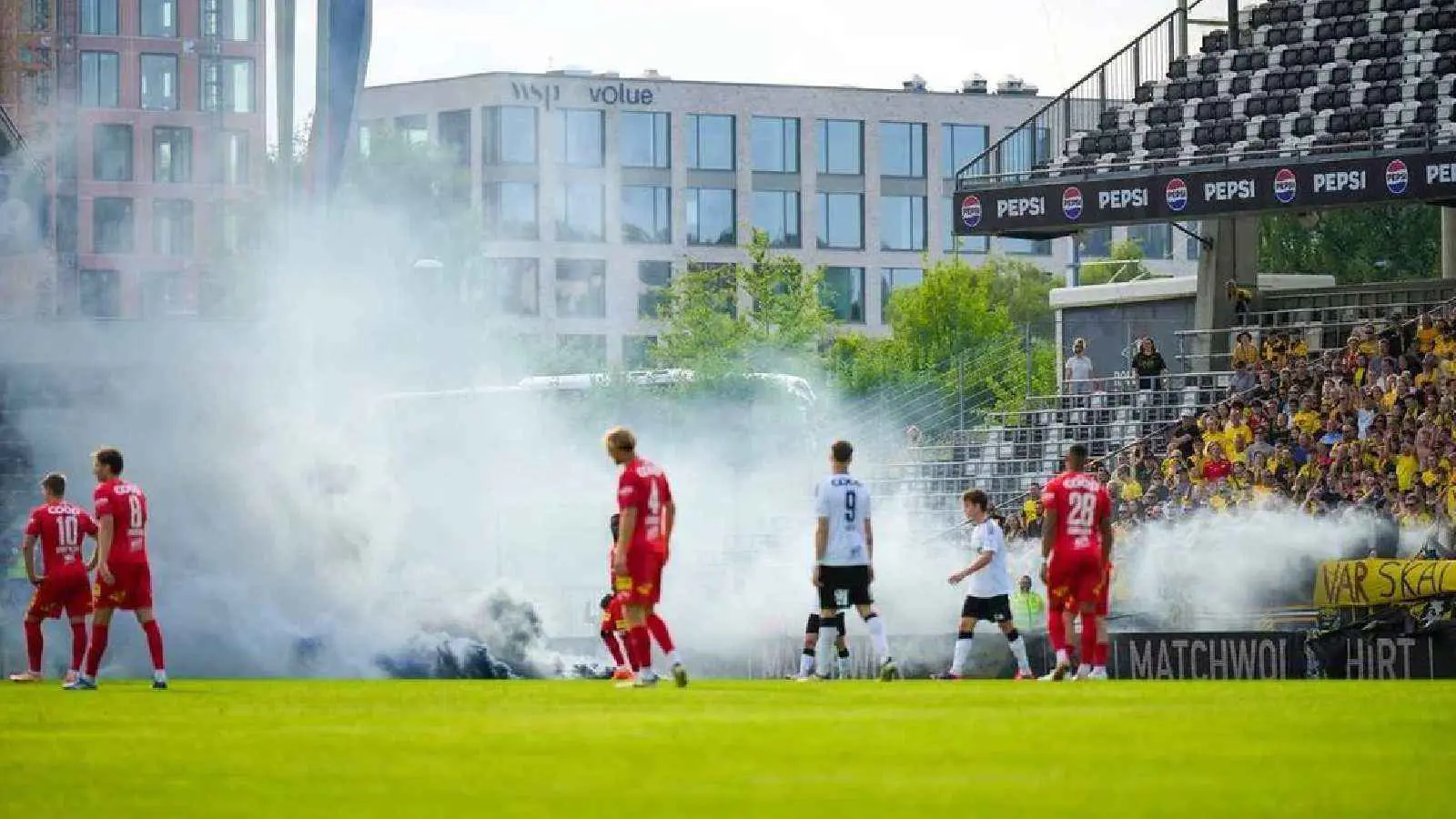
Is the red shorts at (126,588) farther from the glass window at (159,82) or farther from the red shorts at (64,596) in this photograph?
the glass window at (159,82)

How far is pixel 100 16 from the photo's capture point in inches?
2021

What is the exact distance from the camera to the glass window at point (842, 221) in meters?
101

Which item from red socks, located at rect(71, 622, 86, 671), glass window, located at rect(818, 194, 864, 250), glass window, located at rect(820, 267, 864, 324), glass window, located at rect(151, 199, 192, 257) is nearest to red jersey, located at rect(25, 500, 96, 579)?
red socks, located at rect(71, 622, 86, 671)

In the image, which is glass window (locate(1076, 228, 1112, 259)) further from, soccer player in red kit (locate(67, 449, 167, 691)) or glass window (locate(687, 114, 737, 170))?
soccer player in red kit (locate(67, 449, 167, 691))

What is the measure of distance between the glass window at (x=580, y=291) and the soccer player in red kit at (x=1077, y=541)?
251 feet

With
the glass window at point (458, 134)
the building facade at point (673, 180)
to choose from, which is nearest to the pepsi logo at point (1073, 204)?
the building facade at point (673, 180)

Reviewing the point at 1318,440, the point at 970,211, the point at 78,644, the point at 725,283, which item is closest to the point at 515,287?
the point at 725,283

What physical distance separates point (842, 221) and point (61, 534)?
8060 centimetres

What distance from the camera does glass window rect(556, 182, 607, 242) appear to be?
9675 cm

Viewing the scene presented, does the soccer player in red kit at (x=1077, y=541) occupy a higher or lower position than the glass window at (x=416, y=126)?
lower

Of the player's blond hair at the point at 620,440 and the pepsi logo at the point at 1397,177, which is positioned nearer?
the player's blond hair at the point at 620,440

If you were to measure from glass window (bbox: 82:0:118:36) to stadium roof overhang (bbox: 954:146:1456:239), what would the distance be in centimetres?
2007

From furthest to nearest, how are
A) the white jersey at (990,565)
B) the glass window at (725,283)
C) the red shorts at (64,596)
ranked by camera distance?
the glass window at (725,283), the white jersey at (990,565), the red shorts at (64,596)

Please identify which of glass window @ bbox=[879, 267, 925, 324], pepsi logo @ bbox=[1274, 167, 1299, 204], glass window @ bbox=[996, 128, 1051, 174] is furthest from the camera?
glass window @ bbox=[879, 267, 925, 324]
